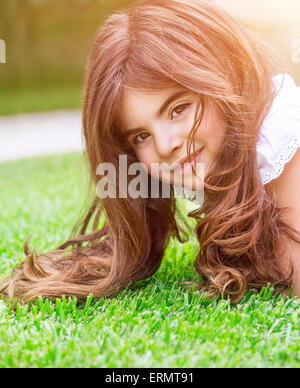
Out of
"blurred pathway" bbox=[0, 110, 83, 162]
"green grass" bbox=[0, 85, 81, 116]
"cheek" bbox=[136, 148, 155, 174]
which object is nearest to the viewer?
"cheek" bbox=[136, 148, 155, 174]

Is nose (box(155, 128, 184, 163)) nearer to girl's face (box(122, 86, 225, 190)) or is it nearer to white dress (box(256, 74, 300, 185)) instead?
girl's face (box(122, 86, 225, 190))

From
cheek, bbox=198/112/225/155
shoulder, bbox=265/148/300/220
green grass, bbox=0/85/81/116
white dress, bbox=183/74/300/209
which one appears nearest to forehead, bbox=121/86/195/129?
cheek, bbox=198/112/225/155

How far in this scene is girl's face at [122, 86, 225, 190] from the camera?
1.79m

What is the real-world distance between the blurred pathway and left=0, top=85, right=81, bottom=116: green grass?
428 millimetres

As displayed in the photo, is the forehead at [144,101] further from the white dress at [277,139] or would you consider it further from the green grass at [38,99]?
the green grass at [38,99]

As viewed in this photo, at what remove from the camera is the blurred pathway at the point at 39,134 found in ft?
19.7

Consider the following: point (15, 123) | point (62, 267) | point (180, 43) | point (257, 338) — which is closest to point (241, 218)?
point (257, 338)

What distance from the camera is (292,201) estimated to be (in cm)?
191

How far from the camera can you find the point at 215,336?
1513mm

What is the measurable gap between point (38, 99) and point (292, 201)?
8979 millimetres

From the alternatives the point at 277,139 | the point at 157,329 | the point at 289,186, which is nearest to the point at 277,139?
the point at 277,139

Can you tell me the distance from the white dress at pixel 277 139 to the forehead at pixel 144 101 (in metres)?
0.30

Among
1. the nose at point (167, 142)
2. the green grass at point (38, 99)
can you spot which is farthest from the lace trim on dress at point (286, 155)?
the green grass at point (38, 99)

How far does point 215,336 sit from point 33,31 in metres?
11.0
